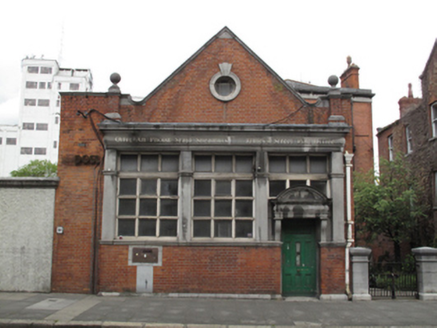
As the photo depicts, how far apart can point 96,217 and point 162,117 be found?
3.49m

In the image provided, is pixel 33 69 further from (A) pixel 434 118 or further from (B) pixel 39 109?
(A) pixel 434 118

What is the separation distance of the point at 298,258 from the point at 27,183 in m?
8.18

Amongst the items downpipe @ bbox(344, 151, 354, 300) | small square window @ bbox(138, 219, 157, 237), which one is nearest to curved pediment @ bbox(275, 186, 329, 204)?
downpipe @ bbox(344, 151, 354, 300)

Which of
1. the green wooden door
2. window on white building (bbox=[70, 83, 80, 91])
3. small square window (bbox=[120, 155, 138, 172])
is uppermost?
window on white building (bbox=[70, 83, 80, 91])

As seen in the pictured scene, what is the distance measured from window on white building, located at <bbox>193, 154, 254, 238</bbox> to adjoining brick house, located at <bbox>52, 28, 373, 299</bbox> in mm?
30

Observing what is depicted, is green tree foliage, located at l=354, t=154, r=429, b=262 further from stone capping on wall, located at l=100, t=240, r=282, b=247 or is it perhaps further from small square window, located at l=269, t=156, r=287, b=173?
stone capping on wall, located at l=100, t=240, r=282, b=247

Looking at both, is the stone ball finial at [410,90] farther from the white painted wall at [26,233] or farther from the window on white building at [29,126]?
the window on white building at [29,126]

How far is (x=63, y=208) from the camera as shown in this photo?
473 inches

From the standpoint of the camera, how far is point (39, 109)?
74562mm

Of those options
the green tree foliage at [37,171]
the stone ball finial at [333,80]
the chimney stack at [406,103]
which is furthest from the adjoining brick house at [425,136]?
the green tree foliage at [37,171]

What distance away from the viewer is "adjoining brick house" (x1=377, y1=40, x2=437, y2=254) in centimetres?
2100

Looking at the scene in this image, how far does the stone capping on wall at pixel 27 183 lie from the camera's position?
12.0m

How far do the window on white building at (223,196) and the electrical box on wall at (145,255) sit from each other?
4.10 feet

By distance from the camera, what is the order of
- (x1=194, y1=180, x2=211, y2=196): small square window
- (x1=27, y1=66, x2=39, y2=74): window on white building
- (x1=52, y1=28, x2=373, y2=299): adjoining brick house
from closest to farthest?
1. (x1=52, y1=28, x2=373, y2=299): adjoining brick house
2. (x1=194, y1=180, x2=211, y2=196): small square window
3. (x1=27, y1=66, x2=39, y2=74): window on white building
